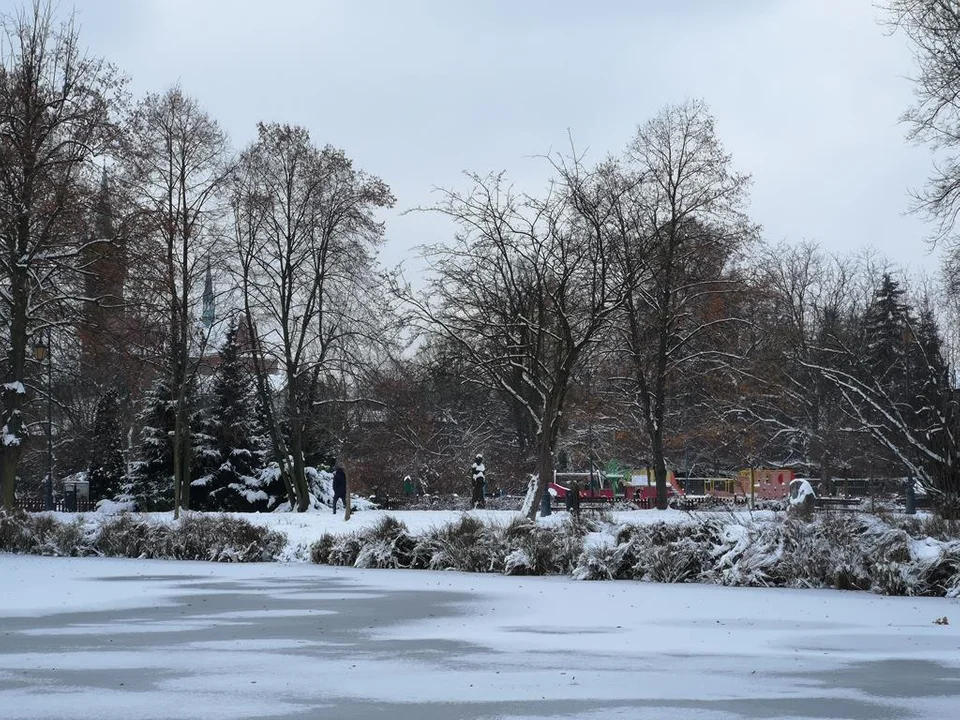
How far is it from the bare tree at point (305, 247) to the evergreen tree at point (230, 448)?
5524 millimetres

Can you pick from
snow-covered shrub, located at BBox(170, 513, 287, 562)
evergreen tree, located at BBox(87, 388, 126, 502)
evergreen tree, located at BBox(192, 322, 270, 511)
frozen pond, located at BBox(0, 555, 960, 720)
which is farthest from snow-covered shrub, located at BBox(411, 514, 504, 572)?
evergreen tree, located at BBox(87, 388, 126, 502)

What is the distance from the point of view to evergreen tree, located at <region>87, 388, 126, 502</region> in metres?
61.9

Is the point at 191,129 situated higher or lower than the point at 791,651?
higher

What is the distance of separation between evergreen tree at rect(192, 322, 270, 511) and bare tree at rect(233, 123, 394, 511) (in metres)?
5.52

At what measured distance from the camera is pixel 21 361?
36.5m

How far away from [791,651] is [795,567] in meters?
7.72

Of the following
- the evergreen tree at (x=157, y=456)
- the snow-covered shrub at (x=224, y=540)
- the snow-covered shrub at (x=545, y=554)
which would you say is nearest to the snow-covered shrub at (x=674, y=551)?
the snow-covered shrub at (x=545, y=554)

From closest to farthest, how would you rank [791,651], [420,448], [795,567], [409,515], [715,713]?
[715,713]
[791,651]
[795,567]
[409,515]
[420,448]

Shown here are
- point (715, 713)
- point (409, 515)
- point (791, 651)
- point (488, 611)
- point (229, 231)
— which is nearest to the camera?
point (715, 713)

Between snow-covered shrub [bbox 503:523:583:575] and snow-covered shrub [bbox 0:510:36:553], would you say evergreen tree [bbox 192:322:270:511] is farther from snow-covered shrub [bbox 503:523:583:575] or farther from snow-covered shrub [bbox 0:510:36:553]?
snow-covered shrub [bbox 503:523:583:575]

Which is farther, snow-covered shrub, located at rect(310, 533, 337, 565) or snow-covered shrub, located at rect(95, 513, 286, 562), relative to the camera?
snow-covered shrub, located at rect(95, 513, 286, 562)

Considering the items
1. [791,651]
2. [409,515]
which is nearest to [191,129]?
[409,515]

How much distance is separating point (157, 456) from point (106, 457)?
381 inches

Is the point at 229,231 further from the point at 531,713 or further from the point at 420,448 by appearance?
the point at 531,713
